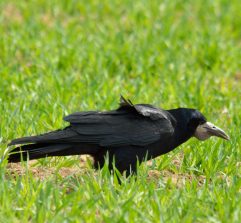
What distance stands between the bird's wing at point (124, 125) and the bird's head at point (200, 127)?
7.6 inches

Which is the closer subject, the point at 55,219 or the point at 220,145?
the point at 55,219

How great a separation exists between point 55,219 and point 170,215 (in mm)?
720

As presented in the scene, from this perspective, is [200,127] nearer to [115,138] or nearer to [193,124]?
[193,124]

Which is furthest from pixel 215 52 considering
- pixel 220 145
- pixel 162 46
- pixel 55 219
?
pixel 55 219

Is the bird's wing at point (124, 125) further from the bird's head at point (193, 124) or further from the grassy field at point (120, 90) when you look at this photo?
the grassy field at point (120, 90)

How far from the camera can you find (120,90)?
8.23m

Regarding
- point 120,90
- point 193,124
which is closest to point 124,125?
point 193,124

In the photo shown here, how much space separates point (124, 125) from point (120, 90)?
2.25m

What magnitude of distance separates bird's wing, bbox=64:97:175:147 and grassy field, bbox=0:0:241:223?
244mm

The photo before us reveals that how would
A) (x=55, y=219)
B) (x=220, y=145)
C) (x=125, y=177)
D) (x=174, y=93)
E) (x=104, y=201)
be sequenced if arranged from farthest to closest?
(x=174, y=93), (x=220, y=145), (x=125, y=177), (x=104, y=201), (x=55, y=219)

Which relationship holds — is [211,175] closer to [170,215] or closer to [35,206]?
[170,215]

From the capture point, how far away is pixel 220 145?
21.6 ft

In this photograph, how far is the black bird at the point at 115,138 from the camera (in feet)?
19.0

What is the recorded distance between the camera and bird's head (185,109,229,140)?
6.25 metres
